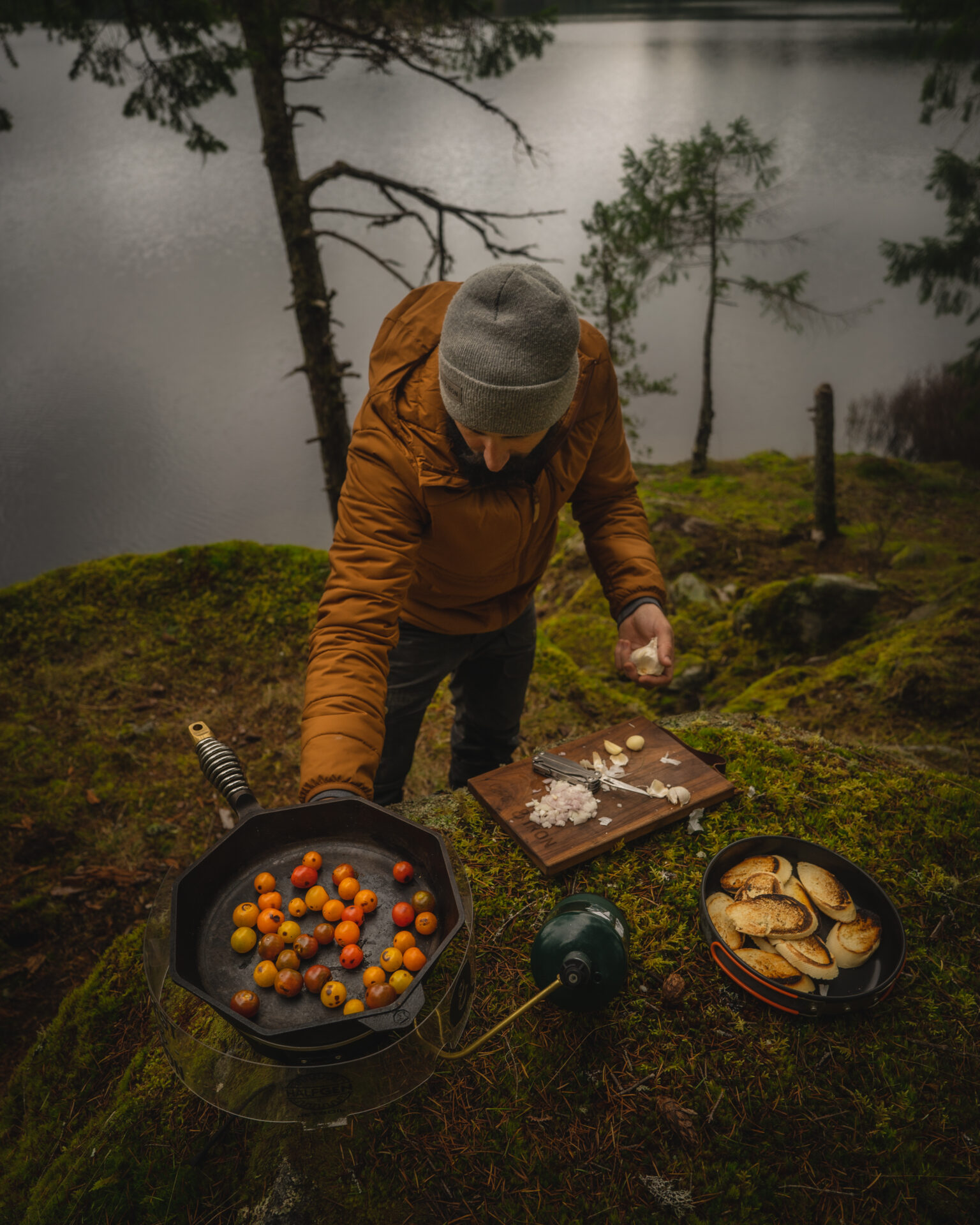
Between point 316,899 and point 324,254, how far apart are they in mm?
14316

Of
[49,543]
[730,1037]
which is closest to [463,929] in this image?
[730,1037]

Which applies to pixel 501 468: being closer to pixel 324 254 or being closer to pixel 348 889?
pixel 348 889

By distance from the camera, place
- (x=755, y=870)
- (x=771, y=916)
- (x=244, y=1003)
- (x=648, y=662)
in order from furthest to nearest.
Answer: (x=648, y=662)
(x=755, y=870)
(x=771, y=916)
(x=244, y=1003)

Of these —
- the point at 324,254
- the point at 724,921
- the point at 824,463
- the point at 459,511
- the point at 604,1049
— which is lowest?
the point at 824,463

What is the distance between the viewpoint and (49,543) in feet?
27.7

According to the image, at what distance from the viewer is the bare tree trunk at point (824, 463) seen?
22.8 ft

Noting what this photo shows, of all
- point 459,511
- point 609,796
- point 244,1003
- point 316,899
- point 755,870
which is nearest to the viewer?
point 244,1003

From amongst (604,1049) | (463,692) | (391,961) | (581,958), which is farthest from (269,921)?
(463,692)

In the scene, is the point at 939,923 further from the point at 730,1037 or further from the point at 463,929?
the point at 463,929

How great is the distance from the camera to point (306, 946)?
1.34m

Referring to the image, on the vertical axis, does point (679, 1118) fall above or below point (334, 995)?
below

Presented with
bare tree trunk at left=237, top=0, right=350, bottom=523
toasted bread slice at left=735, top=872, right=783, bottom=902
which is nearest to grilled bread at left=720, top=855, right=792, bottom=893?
toasted bread slice at left=735, top=872, right=783, bottom=902

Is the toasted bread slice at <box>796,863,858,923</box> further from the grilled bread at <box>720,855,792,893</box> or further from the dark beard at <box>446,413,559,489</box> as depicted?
the dark beard at <box>446,413,559,489</box>

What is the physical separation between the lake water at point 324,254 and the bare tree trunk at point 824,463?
554 centimetres
